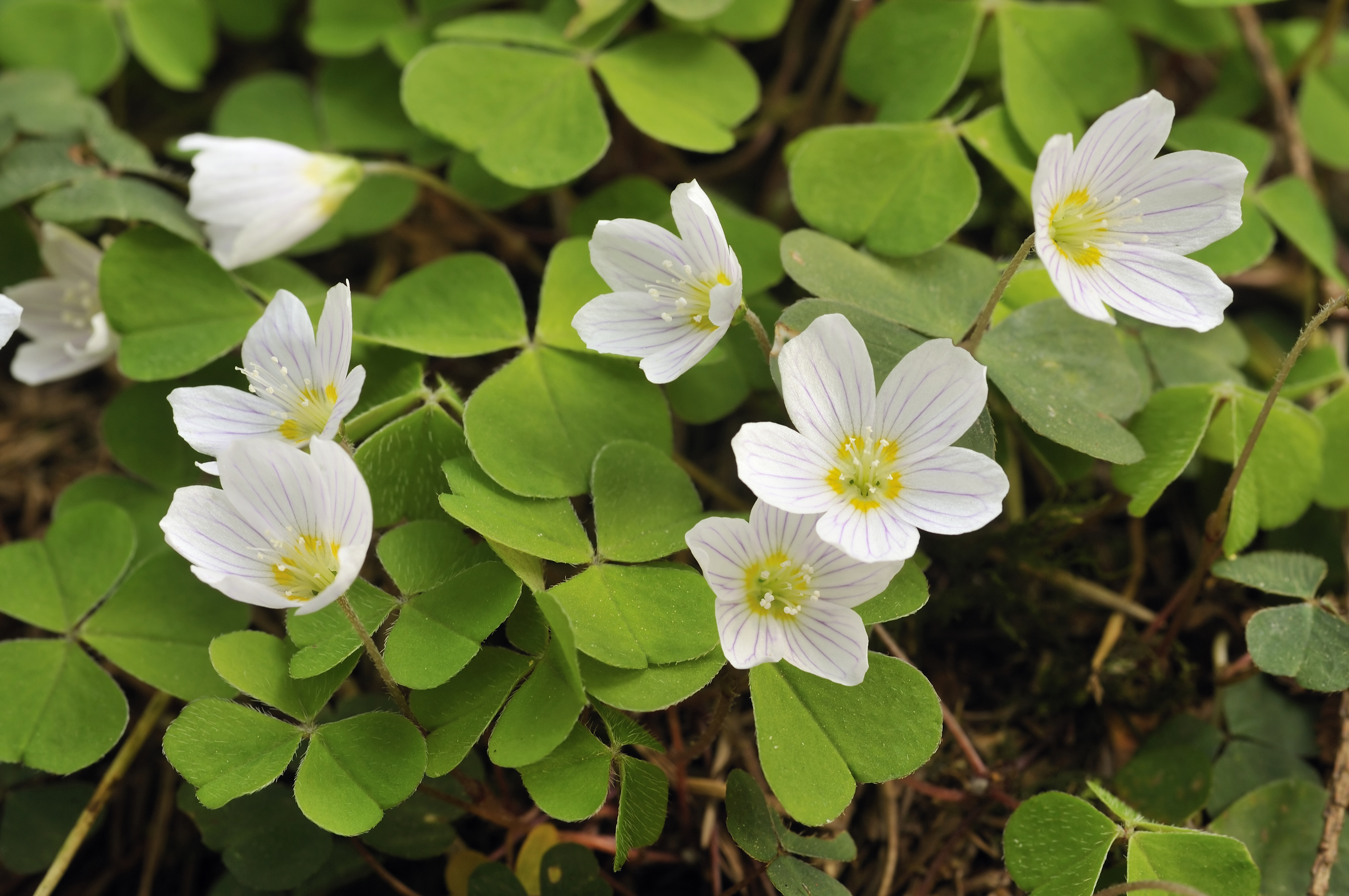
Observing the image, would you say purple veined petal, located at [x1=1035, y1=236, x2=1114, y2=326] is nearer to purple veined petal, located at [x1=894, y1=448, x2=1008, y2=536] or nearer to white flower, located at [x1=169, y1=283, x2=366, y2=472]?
purple veined petal, located at [x1=894, y1=448, x2=1008, y2=536]

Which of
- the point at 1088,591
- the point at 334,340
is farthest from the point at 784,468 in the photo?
the point at 1088,591

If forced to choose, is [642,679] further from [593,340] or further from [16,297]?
[16,297]

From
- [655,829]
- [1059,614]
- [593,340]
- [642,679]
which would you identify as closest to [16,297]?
[593,340]

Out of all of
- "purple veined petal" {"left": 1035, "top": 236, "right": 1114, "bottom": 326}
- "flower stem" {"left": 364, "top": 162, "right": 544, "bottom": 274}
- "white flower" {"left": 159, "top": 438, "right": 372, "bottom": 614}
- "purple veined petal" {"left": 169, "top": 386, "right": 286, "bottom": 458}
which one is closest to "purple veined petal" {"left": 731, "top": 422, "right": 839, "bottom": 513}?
"purple veined petal" {"left": 1035, "top": 236, "right": 1114, "bottom": 326}

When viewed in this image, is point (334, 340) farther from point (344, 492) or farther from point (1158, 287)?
point (1158, 287)

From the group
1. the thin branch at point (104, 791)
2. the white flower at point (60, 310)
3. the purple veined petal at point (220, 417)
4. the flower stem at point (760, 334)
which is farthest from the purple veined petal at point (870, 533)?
the white flower at point (60, 310)

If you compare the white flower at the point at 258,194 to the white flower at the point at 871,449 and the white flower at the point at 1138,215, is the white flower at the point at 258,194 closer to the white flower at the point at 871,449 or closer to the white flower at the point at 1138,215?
the white flower at the point at 871,449
